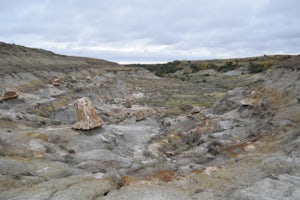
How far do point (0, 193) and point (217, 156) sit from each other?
517 inches

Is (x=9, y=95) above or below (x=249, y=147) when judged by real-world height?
above

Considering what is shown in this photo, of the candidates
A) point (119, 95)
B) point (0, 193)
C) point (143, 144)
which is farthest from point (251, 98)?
point (119, 95)

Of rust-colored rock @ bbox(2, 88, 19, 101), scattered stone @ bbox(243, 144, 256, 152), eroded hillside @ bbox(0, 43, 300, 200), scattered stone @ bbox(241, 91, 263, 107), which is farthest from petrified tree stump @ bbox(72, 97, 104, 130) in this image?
scattered stone @ bbox(241, 91, 263, 107)

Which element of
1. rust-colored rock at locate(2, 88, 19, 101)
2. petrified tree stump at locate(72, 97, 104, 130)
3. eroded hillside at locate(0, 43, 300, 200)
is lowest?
eroded hillside at locate(0, 43, 300, 200)

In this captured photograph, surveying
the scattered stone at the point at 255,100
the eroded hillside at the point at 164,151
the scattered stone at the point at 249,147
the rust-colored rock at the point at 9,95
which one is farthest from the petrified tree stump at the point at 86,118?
the scattered stone at the point at 255,100

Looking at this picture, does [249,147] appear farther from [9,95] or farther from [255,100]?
[9,95]

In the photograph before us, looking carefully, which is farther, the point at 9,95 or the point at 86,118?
the point at 9,95

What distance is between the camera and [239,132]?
2753 cm

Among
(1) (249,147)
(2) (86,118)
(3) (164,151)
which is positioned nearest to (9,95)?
(2) (86,118)

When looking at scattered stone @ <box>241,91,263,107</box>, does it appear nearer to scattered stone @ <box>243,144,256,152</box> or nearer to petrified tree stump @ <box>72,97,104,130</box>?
scattered stone @ <box>243,144,256,152</box>

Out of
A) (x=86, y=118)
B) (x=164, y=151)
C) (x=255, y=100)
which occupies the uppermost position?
(x=255, y=100)

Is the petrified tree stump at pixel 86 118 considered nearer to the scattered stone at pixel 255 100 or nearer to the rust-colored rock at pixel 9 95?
the rust-colored rock at pixel 9 95

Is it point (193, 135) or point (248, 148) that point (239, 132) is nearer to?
point (193, 135)

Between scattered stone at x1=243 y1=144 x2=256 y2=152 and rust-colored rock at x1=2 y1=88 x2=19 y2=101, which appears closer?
scattered stone at x1=243 y1=144 x2=256 y2=152
